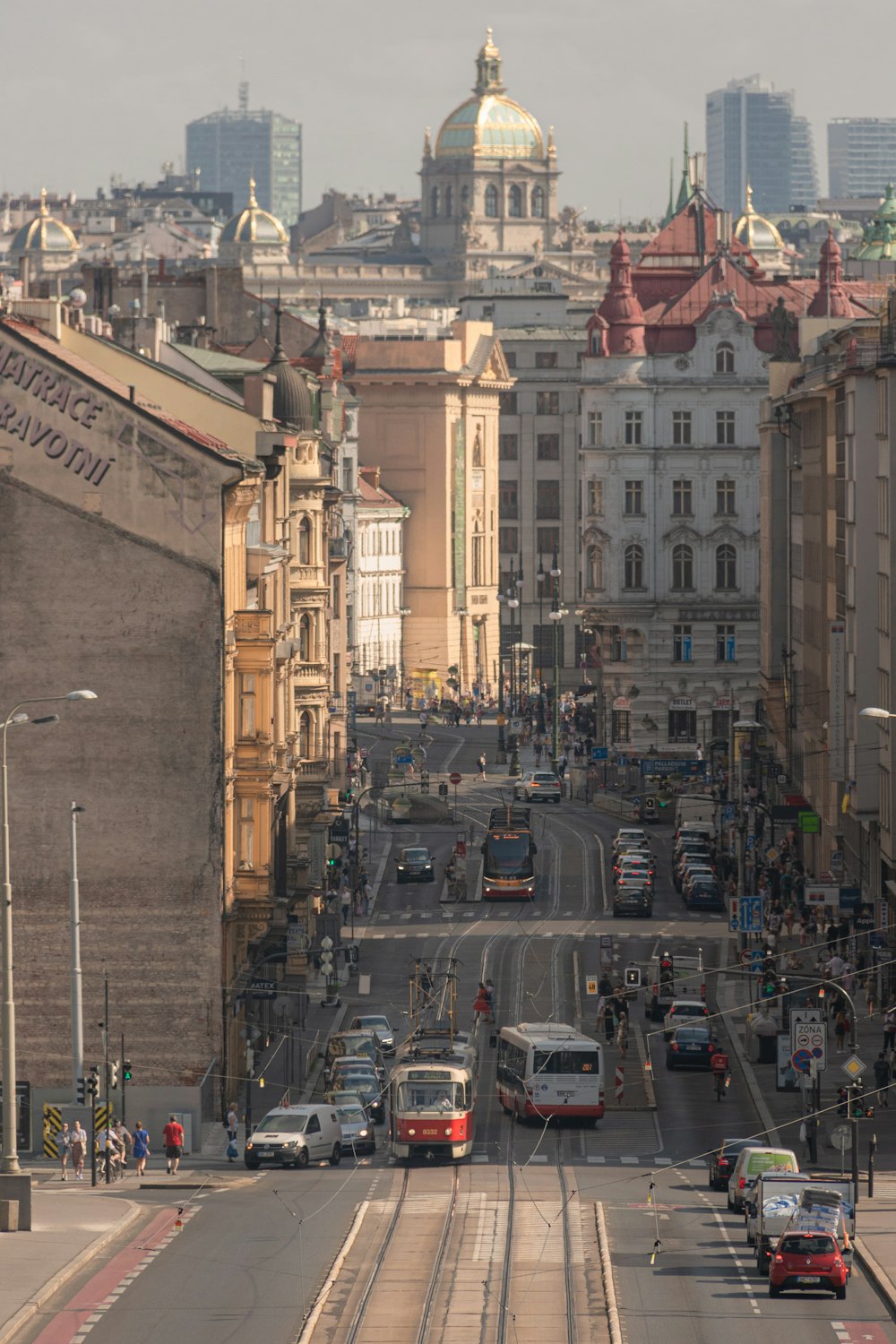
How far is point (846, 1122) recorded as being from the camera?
7038cm

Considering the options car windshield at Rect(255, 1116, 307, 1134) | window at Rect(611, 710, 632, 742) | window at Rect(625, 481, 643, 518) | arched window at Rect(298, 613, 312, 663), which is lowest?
car windshield at Rect(255, 1116, 307, 1134)

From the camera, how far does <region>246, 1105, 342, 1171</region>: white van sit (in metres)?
72.1

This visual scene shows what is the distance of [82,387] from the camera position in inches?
3000

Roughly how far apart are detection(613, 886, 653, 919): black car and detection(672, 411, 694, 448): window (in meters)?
61.7

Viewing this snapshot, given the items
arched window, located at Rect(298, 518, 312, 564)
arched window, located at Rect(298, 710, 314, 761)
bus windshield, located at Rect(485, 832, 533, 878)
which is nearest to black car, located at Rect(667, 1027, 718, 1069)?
arched window, located at Rect(298, 710, 314, 761)

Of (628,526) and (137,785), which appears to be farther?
(628,526)

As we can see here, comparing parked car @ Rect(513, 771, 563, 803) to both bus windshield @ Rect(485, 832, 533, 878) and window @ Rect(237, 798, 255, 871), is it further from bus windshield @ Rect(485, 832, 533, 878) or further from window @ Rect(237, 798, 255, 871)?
window @ Rect(237, 798, 255, 871)

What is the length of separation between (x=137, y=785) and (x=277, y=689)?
10.6m

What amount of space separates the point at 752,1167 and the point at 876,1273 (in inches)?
303

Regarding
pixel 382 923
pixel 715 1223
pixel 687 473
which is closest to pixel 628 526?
pixel 687 473

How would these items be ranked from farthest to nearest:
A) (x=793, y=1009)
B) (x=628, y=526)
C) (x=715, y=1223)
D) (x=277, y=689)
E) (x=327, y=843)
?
(x=628, y=526) < (x=327, y=843) < (x=277, y=689) < (x=793, y=1009) < (x=715, y=1223)

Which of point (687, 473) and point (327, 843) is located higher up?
point (687, 473)

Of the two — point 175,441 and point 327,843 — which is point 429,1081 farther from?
point 327,843

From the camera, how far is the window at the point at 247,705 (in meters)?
80.3
